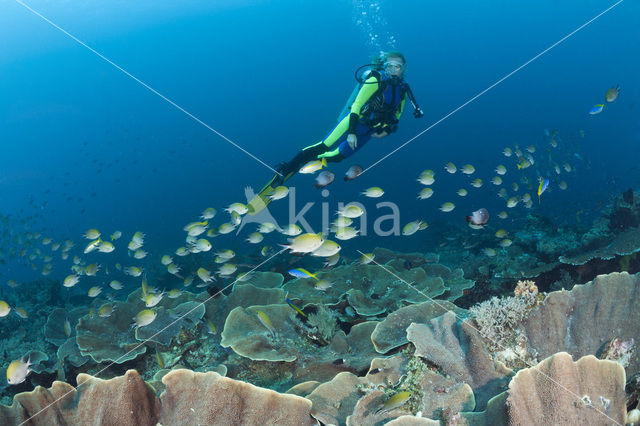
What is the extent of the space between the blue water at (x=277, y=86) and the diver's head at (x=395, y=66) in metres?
62.4

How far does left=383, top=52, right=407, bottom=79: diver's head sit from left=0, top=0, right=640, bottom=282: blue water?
62.4 m

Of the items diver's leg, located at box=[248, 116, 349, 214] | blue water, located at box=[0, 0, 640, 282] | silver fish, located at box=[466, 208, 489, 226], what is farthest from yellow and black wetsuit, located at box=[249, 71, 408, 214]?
blue water, located at box=[0, 0, 640, 282]

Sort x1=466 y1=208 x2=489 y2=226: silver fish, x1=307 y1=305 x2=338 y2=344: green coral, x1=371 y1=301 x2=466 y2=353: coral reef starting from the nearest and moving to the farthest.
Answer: x1=371 y1=301 x2=466 y2=353: coral reef, x1=307 y1=305 x2=338 y2=344: green coral, x1=466 y1=208 x2=489 y2=226: silver fish

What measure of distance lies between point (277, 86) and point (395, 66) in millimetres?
90147

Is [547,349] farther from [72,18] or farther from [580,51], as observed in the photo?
[580,51]

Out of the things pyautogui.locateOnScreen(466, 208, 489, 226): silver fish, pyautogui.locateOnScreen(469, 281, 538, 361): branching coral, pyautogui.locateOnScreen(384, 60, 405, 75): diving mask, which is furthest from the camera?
pyautogui.locateOnScreen(384, 60, 405, 75): diving mask

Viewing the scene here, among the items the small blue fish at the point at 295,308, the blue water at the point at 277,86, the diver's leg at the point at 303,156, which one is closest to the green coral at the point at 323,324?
the small blue fish at the point at 295,308

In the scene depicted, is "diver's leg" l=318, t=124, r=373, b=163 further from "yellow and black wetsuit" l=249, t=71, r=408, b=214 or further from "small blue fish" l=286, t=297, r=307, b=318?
"small blue fish" l=286, t=297, r=307, b=318

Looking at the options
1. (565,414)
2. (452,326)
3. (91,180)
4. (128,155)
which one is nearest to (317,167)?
(452,326)

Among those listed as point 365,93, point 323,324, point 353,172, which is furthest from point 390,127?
point 323,324

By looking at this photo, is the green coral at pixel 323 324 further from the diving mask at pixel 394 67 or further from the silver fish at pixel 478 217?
the diving mask at pixel 394 67

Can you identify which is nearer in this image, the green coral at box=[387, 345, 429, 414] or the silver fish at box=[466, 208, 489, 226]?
the green coral at box=[387, 345, 429, 414]

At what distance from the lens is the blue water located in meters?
76.6

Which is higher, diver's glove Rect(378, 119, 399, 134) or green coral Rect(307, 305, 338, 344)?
diver's glove Rect(378, 119, 399, 134)
